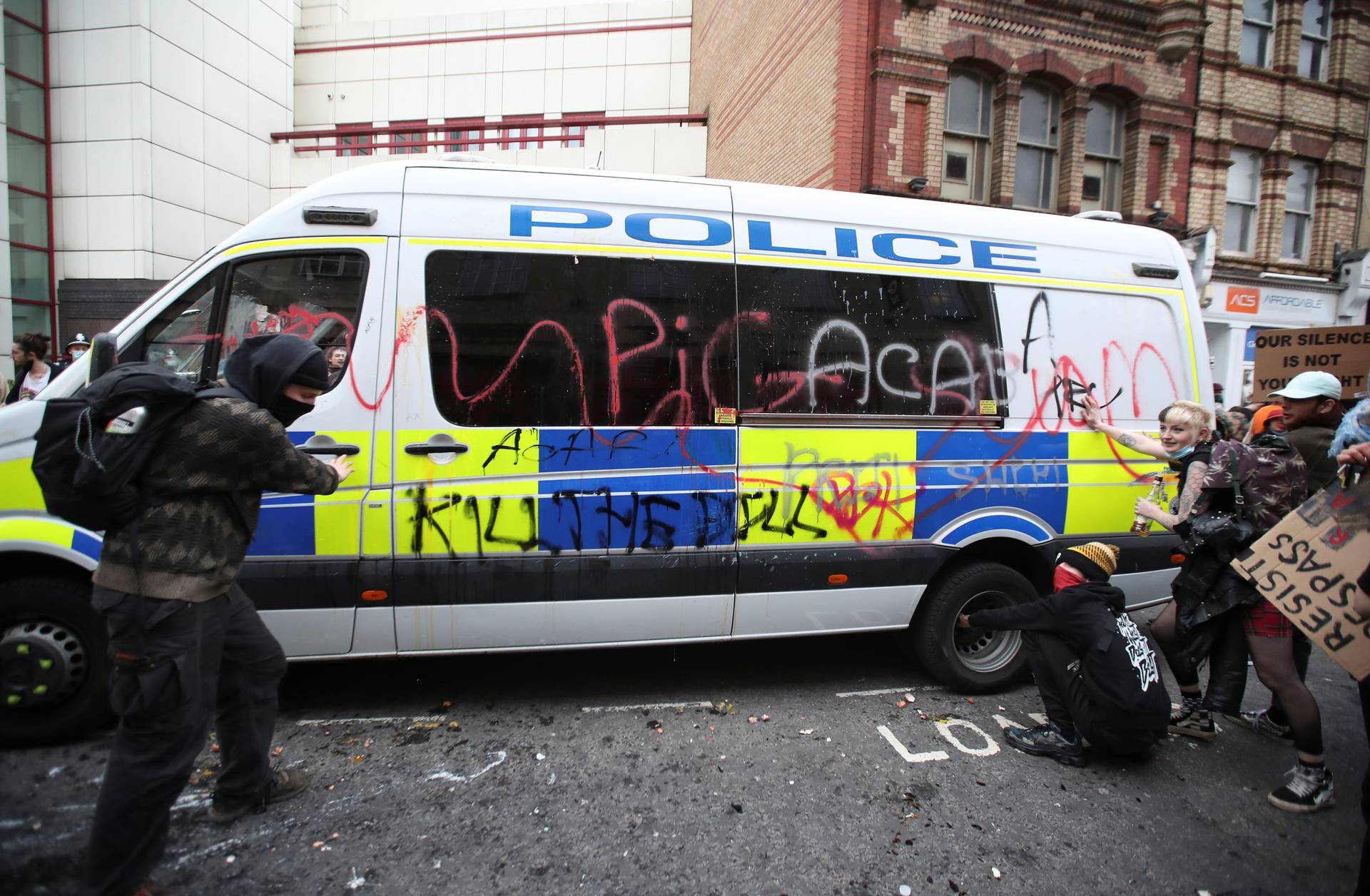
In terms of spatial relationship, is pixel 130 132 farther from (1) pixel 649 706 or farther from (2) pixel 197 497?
(1) pixel 649 706

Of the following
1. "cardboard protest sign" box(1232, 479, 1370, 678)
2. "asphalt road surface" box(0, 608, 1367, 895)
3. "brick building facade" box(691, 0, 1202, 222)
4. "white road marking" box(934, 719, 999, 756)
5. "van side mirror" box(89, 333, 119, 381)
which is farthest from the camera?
"brick building facade" box(691, 0, 1202, 222)

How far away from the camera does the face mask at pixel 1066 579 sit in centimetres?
325

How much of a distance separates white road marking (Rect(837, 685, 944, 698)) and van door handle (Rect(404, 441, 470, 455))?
2467 millimetres

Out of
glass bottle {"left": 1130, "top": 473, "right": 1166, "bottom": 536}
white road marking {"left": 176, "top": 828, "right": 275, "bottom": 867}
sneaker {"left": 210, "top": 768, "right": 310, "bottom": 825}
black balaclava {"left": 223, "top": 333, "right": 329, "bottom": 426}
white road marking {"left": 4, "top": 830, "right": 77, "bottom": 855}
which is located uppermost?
black balaclava {"left": 223, "top": 333, "right": 329, "bottom": 426}

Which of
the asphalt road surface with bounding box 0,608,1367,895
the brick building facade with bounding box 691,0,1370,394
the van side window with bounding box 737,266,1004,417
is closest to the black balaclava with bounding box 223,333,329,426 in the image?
the asphalt road surface with bounding box 0,608,1367,895

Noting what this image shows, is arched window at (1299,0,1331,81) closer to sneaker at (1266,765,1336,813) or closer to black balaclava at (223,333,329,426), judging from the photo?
sneaker at (1266,765,1336,813)

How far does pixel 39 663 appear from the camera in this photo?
2.94 metres

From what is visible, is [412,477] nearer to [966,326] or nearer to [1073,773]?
[966,326]

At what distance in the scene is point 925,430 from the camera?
12.1 feet

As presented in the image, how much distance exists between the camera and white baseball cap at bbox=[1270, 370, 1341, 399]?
321 cm

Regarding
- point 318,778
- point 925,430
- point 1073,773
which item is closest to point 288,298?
point 318,778

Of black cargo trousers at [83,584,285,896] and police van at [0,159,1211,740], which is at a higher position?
police van at [0,159,1211,740]

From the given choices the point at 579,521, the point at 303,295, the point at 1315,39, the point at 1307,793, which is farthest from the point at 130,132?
the point at 1315,39

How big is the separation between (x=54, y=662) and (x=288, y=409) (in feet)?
5.79
